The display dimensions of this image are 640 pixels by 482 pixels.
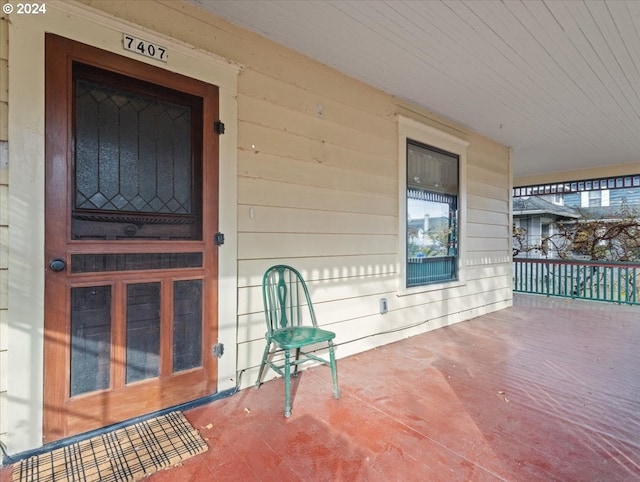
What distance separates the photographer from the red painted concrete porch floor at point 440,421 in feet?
5.26

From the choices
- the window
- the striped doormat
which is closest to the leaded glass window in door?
the striped doormat

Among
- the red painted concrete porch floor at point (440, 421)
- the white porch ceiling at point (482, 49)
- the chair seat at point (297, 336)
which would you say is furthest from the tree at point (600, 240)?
the chair seat at point (297, 336)

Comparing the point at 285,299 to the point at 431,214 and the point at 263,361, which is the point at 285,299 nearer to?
the point at 263,361

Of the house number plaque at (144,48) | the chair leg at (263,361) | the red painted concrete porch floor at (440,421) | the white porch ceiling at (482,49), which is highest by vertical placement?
the white porch ceiling at (482,49)

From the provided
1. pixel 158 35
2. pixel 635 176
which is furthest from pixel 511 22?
pixel 635 176

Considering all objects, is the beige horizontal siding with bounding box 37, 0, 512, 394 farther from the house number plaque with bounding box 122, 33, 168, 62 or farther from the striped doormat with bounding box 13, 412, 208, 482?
the striped doormat with bounding box 13, 412, 208, 482

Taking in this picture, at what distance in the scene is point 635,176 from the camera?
6.10m

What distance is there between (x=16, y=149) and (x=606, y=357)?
4.77 m

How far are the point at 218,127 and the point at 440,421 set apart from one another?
2.36 m

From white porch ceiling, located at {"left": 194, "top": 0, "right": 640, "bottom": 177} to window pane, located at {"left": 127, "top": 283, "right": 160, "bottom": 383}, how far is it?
1.88 metres

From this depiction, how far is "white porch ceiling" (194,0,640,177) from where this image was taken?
2.17m

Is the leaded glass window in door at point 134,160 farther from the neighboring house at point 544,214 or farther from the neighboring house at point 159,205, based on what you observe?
the neighboring house at point 544,214

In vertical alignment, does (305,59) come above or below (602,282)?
above

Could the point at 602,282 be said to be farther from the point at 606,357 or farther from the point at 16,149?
the point at 16,149
